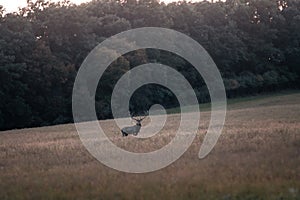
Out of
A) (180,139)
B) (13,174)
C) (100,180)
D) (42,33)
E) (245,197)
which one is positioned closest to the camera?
(245,197)

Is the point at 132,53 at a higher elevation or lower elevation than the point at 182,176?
higher

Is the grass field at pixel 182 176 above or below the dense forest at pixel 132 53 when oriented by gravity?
below

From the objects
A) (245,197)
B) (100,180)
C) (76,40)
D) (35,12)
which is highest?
(35,12)

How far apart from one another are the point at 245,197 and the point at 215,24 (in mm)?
77592

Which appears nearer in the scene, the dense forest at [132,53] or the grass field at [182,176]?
the grass field at [182,176]

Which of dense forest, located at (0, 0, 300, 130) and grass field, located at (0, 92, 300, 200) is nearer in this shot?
grass field, located at (0, 92, 300, 200)

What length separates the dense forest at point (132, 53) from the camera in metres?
63.1

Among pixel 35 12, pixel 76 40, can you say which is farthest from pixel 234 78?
pixel 35 12

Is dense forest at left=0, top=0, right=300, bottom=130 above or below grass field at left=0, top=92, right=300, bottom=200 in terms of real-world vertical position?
above

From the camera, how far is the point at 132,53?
71062mm

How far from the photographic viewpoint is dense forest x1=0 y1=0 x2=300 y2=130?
63.1m

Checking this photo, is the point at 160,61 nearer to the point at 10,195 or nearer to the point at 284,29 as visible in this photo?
the point at 284,29

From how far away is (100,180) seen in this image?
45.9ft

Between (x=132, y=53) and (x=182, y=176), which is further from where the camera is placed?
(x=132, y=53)
